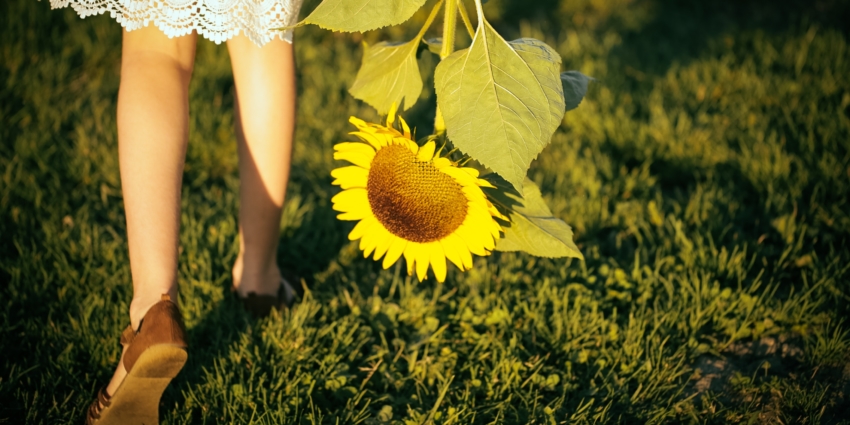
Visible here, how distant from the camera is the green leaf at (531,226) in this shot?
154 centimetres

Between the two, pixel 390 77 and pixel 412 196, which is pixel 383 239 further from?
pixel 390 77

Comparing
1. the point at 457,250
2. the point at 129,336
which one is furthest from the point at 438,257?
the point at 129,336

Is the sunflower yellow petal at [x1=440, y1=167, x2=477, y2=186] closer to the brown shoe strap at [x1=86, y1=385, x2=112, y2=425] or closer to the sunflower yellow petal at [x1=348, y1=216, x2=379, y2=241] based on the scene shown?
the sunflower yellow petal at [x1=348, y1=216, x2=379, y2=241]

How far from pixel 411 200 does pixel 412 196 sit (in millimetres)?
11

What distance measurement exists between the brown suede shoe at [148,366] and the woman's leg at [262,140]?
0.40 m

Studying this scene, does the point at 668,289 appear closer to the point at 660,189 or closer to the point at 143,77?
the point at 660,189

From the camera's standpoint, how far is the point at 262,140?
178 centimetres

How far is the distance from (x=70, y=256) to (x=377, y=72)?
1266mm

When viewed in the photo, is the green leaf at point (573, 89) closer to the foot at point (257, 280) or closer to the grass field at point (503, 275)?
the grass field at point (503, 275)

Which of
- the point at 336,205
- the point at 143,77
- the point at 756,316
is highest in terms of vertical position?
the point at 143,77

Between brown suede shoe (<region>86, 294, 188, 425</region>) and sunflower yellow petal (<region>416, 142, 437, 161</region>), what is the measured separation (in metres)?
0.67

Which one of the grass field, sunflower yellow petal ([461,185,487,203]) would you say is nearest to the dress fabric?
sunflower yellow petal ([461,185,487,203])

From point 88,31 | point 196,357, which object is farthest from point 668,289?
point 88,31

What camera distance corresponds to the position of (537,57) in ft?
4.36
